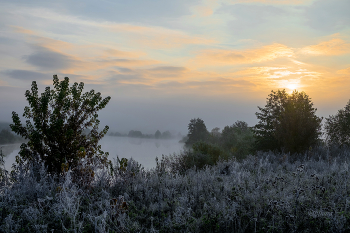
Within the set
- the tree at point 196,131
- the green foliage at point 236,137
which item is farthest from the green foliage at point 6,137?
the tree at point 196,131

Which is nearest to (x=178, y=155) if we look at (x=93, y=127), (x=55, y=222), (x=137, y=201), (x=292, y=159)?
(x=292, y=159)

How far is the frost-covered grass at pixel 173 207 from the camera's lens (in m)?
4.59

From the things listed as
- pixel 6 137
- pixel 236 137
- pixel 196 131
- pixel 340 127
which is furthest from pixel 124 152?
pixel 196 131

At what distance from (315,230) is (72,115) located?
7.44m

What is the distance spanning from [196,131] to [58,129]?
46.7m

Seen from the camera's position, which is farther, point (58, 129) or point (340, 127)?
point (340, 127)

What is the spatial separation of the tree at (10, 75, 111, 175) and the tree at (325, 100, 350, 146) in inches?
634

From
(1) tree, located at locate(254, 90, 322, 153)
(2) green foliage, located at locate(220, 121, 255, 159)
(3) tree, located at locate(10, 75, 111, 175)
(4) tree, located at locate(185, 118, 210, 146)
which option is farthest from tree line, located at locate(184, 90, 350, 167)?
(4) tree, located at locate(185, 118, 210, 146)

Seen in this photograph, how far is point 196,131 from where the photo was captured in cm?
5412

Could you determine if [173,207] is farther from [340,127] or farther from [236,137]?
[236,137]

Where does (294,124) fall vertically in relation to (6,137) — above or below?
above

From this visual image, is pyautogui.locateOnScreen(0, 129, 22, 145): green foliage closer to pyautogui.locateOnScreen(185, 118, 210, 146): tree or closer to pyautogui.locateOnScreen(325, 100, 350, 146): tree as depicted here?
pyautogui.locateOnScreen(325, 100, 350, 146): tree

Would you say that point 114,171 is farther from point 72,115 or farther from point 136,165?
point 72,115

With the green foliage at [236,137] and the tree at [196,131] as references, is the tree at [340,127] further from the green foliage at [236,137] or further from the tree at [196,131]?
the tree at [196,131]
